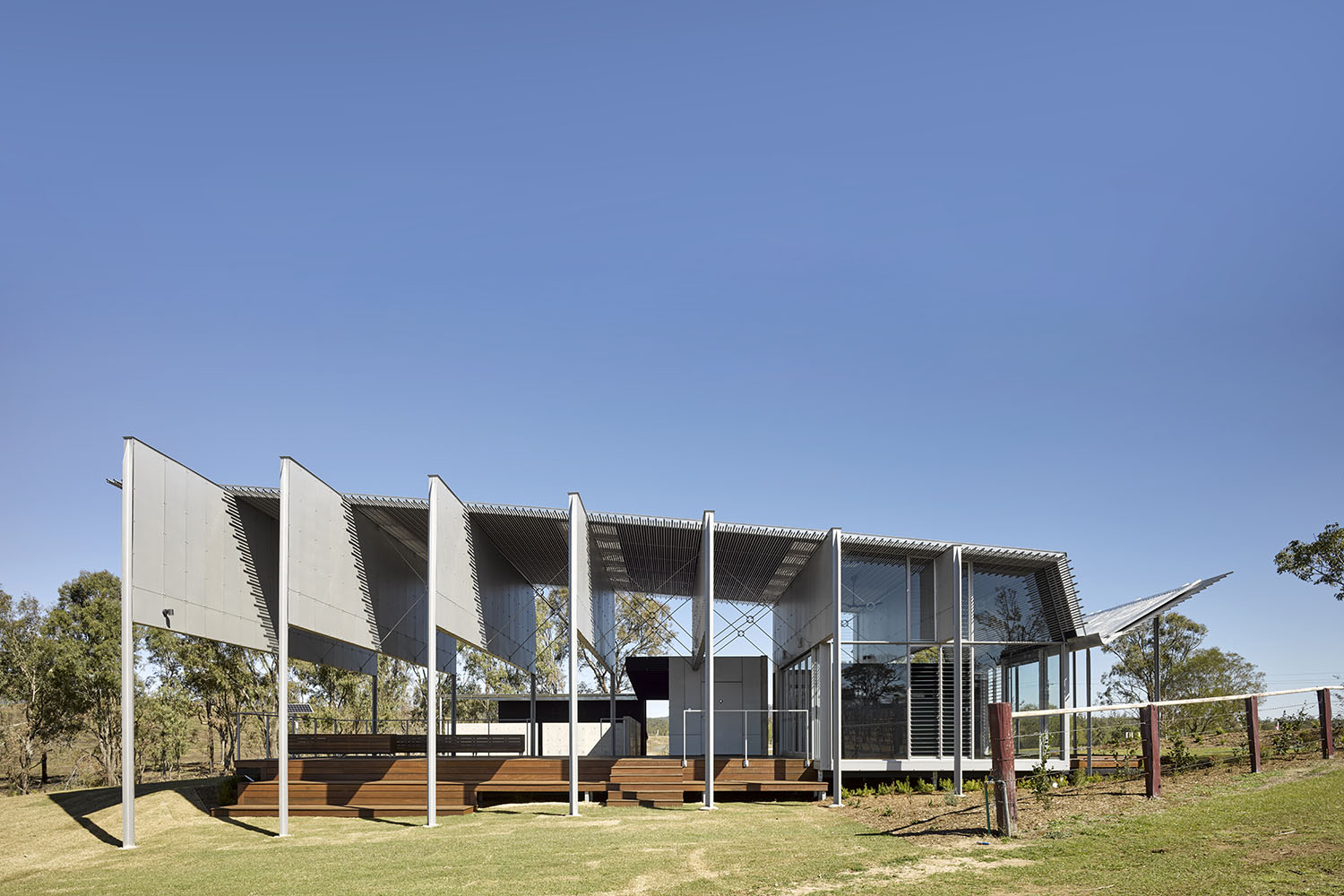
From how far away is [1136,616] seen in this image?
70.5 feet

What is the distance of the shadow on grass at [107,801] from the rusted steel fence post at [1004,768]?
1333 cm

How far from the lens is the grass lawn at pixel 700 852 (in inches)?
415

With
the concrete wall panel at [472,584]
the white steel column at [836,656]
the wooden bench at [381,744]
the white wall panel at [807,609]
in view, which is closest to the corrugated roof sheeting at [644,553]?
the concrete wall panel at [472,584]

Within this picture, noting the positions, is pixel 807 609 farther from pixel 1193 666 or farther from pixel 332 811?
pixel 1193 666

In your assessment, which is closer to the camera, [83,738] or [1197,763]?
[1197,763]

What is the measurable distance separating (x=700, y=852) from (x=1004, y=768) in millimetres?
4552

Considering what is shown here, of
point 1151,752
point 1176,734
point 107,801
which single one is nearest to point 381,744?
point 107,801

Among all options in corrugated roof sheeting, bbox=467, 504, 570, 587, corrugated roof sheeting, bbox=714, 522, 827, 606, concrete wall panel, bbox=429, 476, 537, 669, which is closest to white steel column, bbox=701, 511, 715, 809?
corrugated roof sheeting, bbox=714, 522, 827, 606

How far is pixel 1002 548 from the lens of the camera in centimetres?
2141

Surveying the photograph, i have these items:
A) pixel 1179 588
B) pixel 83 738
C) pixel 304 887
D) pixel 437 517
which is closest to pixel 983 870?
pixel 304 887

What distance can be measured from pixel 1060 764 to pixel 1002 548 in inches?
191

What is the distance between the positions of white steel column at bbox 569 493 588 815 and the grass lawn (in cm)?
79

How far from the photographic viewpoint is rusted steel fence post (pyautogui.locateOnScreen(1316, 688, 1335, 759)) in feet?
52.7

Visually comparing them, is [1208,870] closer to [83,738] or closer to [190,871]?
[190,871]
